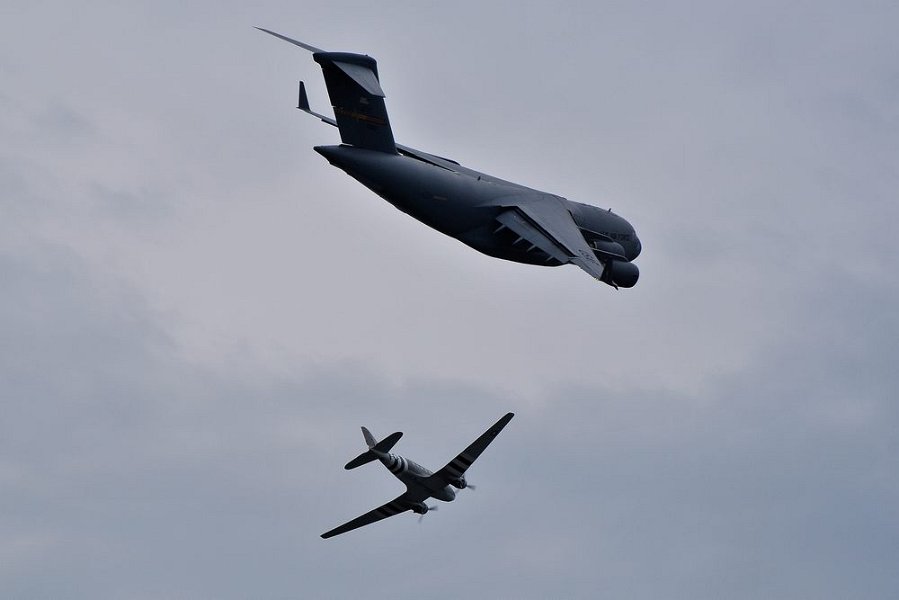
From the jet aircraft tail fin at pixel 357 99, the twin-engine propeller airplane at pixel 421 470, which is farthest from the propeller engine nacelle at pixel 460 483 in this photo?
the jet aircraft tail fin at pixel 357 99

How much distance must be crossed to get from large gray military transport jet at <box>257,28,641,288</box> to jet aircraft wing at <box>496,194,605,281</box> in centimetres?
3

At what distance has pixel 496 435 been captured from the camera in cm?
4866

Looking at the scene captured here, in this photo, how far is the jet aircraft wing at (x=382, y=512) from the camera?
50344 millimetres

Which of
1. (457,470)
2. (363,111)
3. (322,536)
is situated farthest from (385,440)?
(363,111)

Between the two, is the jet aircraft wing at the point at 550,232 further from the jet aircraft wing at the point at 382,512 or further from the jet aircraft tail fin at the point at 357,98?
the jet aircraft wing at the point at 382,512

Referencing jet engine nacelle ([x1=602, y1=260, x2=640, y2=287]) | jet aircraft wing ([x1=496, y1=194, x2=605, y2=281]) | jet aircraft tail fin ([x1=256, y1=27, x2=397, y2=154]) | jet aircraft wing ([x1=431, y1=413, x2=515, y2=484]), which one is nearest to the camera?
jet aircraft tail fin ([x1=256, y1=27, x2=397, y2=154])

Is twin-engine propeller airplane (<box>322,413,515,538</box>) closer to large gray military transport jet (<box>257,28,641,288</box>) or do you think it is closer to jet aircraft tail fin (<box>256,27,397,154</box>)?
large gray military transport jet (<box>257,28,641,288</box>)

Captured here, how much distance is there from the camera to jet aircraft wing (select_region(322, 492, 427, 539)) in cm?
5034

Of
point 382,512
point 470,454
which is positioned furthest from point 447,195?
point 382,512

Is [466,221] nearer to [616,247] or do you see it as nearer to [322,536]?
[616,247]

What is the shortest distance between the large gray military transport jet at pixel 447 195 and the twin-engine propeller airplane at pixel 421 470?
17.1ft

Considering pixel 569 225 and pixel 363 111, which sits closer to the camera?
pixel 363 111

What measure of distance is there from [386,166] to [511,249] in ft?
14.1

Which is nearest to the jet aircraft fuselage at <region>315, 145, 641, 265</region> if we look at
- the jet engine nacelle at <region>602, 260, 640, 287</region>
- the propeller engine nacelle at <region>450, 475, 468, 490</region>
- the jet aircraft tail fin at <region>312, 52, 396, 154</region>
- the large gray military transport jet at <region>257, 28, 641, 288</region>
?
the large gray military transport jet at <region>257, 28, 641, 288</region>
